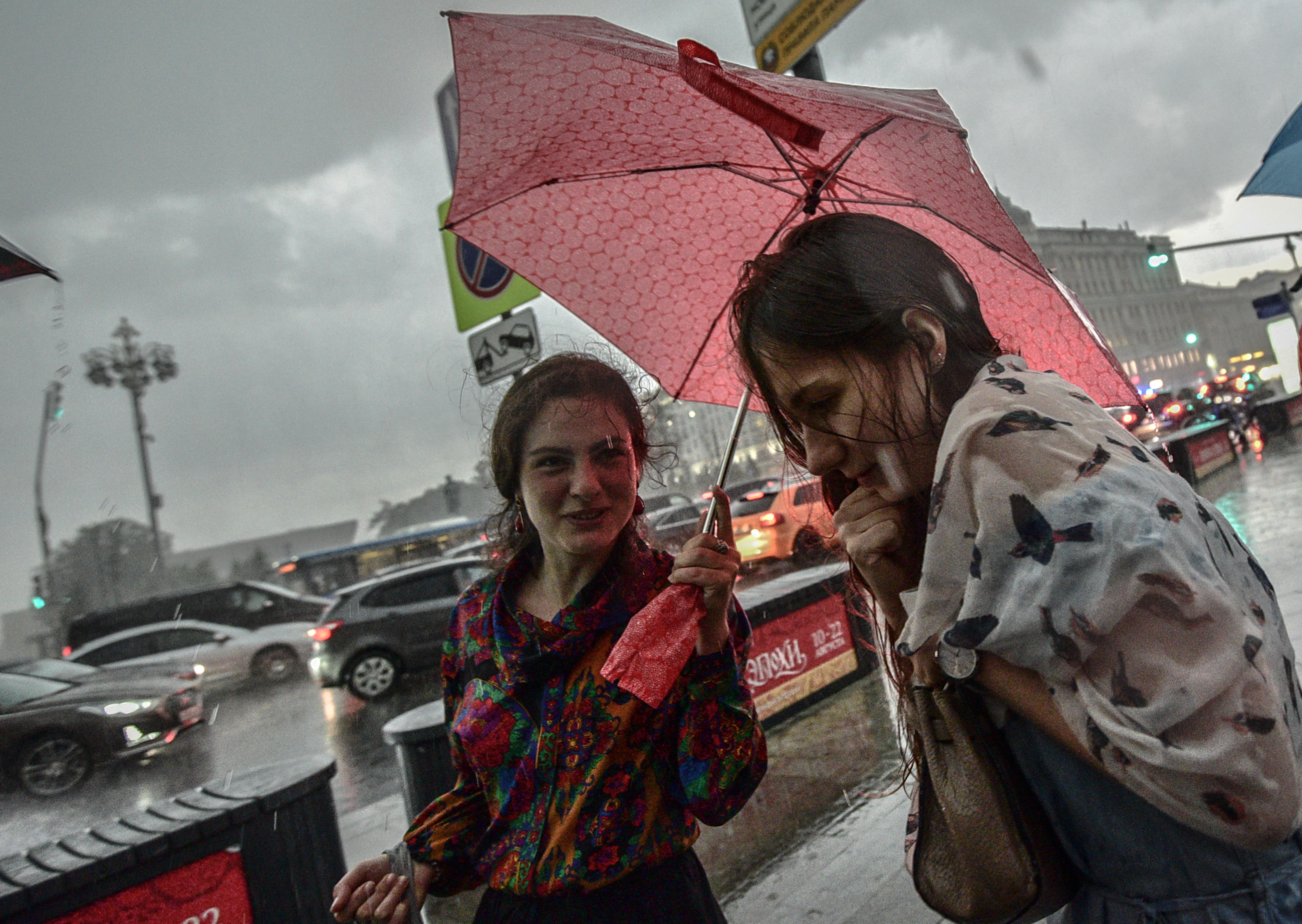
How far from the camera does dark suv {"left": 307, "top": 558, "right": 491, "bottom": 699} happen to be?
11352 millimetres

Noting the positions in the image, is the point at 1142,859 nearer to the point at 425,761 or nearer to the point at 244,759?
the point at 425,761

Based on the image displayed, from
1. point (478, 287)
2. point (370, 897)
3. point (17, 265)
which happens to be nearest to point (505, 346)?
point (478, 287)

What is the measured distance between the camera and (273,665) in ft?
49.3

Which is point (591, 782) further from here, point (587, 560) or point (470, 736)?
point (587, 560)

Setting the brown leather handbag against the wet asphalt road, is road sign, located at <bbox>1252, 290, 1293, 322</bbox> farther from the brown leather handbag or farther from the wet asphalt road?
Result: the brown leather handbag

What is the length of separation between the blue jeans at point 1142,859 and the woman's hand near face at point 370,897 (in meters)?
1.11

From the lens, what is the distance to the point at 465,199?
1976mm

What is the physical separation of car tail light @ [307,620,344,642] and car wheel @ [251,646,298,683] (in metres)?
4.30

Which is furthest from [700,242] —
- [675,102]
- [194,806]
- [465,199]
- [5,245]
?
[194,806]

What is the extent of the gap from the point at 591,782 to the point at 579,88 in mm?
1437

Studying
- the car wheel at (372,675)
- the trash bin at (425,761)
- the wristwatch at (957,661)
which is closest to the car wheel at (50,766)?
the car wheel at (372,675)

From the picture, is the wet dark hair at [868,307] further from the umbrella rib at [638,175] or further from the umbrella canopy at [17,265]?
the umbrella canopy at [17,265]

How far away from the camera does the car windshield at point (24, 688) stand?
8.98 meters

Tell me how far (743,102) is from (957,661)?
1008 mm
